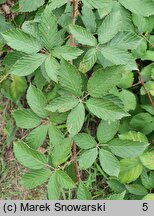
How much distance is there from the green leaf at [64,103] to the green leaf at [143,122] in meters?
0.64

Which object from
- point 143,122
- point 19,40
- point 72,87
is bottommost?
point 143,122

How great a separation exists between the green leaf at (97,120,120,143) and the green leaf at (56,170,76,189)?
0.21 m

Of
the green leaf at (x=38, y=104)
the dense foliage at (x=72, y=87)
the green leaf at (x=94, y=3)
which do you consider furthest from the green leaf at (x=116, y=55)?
the green leaf at (x=38, y=104)

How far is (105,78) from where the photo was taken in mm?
1053

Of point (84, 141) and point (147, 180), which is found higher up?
point (84, 141)

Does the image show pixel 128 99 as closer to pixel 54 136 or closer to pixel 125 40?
pixel 125 40

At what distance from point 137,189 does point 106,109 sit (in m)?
0.71

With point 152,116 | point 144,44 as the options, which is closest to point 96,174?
point 152,116

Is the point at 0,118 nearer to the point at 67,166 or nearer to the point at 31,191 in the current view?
the point at 31,191

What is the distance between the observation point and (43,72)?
1329mm

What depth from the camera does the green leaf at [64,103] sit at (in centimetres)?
105

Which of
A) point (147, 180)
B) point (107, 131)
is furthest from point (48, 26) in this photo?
point (147, 180)

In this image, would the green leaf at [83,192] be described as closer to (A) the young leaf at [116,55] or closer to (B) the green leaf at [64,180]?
(B) the green leaf at [64,180]

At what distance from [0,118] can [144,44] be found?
3.19ft
